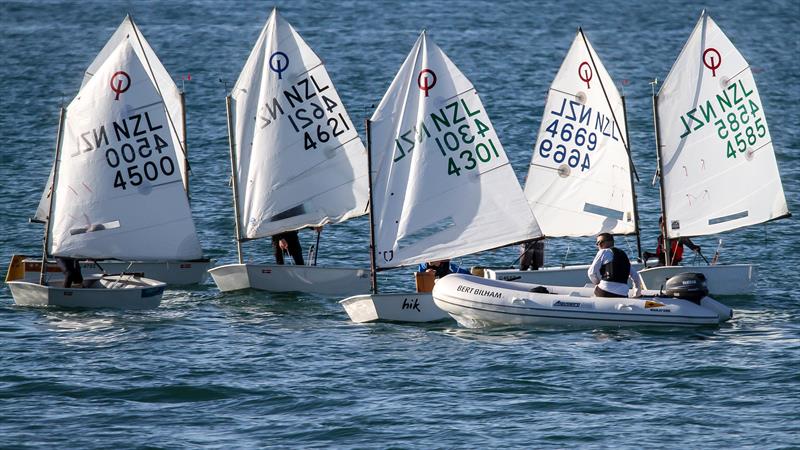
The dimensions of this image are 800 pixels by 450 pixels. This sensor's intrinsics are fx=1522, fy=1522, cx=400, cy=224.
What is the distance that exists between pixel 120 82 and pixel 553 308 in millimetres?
11181

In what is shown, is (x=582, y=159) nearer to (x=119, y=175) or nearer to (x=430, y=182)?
(x=430, y=182)

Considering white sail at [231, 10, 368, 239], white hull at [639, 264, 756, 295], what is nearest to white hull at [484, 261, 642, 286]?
white hull at [639, 264, 756, 295]

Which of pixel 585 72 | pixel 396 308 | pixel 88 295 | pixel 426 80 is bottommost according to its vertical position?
pixel 396 308

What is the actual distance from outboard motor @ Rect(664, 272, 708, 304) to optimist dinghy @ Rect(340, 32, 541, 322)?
3.56 meters

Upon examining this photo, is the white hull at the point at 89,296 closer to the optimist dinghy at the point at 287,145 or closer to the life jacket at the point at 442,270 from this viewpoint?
the optimist dinghy at the point at 287,145

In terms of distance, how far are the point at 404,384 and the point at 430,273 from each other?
625 cm

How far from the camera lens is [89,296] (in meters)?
34.0

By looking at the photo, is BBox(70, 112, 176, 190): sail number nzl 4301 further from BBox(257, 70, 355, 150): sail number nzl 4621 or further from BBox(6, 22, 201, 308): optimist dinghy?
BBox(257, 70, 355, 150): sail number nzl 4621

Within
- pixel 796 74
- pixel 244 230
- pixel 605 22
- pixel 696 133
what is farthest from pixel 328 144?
pixel 605 22

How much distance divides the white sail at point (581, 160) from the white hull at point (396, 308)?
Result: 19.7ft

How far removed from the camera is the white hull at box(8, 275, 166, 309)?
3397cm

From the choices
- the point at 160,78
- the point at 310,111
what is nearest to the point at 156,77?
the point at 160,78

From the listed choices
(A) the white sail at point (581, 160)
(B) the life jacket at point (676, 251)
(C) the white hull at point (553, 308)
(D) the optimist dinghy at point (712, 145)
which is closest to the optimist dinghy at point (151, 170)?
(C) the white hull at point (553, 308)

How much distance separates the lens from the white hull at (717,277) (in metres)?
35.3
